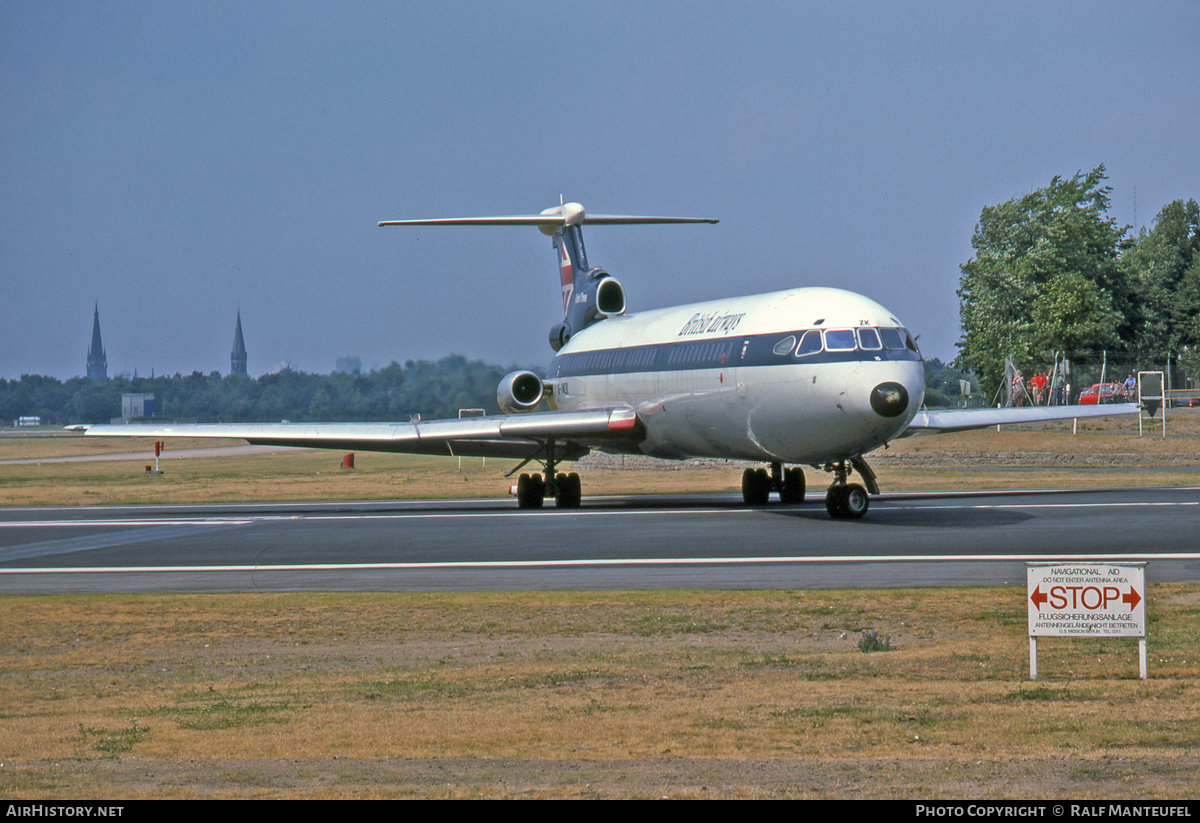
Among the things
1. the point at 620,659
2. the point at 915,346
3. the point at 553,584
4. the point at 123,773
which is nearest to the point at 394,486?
the point at 915,346

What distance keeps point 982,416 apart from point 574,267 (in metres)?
15.0

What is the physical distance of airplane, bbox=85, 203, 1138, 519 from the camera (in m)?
24.8

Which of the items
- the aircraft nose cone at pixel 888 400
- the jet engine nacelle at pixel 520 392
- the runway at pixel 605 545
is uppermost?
the jet engine nacelle at pixel 520 392

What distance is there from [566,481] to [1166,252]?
8469cm

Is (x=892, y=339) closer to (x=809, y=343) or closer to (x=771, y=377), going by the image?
(x=809, y=343)

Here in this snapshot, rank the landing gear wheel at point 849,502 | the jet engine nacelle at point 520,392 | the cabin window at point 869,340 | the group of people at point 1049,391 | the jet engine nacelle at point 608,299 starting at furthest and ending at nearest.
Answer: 1. the group of people at point 1049,391
2. the jet engine nacelle at point 608,299
3. the jet engine nacelle at point 520,392
4. the landing gear wheel at point 849,502
5. the cabin window at point 869,340

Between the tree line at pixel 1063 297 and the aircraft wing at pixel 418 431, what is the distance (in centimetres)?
5053

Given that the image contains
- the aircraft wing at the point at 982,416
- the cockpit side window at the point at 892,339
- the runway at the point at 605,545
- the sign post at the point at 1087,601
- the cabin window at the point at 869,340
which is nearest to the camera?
the sign post at the point at 1087,601

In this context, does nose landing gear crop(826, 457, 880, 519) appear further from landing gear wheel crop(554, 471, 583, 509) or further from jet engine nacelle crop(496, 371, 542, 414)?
jet engine nacelle crop(496, 371, 542, 414)

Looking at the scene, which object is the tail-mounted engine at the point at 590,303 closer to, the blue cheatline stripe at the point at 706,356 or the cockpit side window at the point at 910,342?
the blue cheatline stripe at the point at 706,356

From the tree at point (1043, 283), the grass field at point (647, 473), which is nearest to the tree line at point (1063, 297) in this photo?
the tree at point (1043, 283)

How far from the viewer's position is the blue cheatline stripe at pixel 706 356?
81.6 feet

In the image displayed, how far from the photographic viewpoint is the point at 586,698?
1028 cm

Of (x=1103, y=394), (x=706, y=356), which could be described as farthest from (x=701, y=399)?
(x=1103, y=394)
